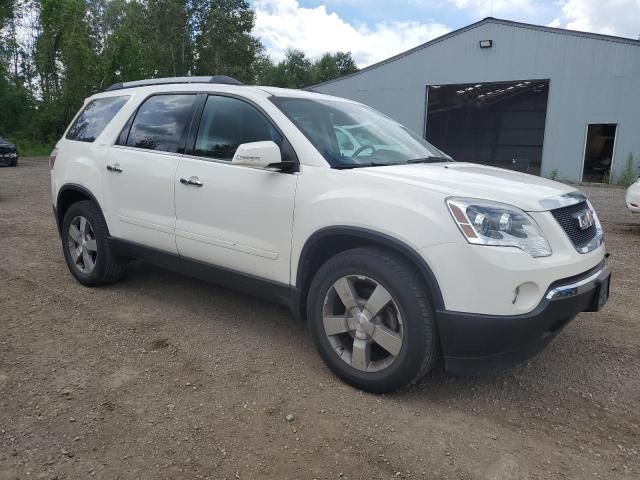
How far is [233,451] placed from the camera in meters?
2.46

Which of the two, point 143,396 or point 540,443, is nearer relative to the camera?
point 540,443

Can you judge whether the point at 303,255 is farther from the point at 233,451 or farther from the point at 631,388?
the point at 631,388

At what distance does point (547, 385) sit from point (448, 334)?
992 millimetres

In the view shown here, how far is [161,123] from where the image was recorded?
13.6 feet

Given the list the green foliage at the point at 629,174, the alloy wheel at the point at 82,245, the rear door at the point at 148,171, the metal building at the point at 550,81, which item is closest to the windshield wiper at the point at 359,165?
the rear door at the point at 148,171

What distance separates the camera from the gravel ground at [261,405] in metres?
2.38

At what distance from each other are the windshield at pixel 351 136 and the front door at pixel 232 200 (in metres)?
0.24

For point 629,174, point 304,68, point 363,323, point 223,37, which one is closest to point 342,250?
point 363,323

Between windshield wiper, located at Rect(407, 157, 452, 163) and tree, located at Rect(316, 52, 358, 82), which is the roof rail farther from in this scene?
tree, located at Rect(316, 52, 358, 82)

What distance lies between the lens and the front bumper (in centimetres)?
256

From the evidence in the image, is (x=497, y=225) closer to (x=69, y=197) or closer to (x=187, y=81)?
(x=187, y=81)

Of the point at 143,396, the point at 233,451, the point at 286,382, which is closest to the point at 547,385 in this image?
the point at 286,382

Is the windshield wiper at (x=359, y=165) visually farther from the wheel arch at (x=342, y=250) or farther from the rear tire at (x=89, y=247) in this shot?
the rear tire at (x=89, y=247)

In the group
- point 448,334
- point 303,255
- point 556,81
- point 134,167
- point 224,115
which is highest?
point 556,81
